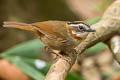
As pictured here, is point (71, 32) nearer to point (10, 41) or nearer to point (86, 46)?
point (86, 46)

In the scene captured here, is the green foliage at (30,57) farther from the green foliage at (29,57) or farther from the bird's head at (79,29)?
the bird's head at (79,29)

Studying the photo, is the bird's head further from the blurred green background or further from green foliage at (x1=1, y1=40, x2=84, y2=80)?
the blurred green background

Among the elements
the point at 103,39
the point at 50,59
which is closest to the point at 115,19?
the point at 103,39

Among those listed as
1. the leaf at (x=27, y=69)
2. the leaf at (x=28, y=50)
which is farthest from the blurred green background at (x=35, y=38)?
the leaf at (x=27, y=69)

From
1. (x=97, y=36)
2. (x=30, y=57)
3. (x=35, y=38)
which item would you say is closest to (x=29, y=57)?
(x=30, y=57)

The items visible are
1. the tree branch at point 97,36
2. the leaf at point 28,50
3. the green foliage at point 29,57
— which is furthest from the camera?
the leaf at point 28,50

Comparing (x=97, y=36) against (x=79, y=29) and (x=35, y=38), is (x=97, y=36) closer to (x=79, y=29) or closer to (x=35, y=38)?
(x=79, y=29)
